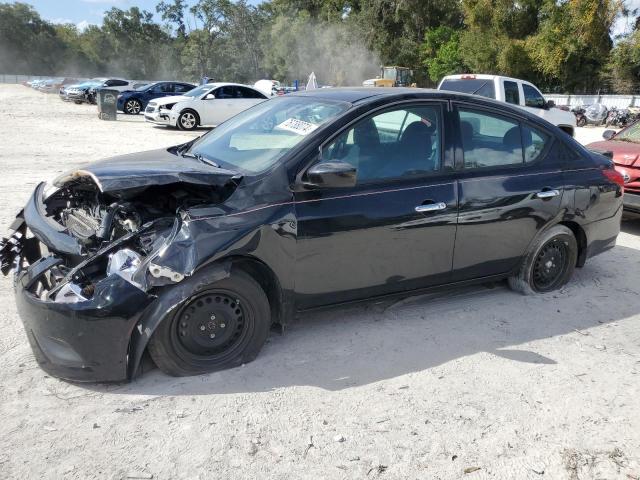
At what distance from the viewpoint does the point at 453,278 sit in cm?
425

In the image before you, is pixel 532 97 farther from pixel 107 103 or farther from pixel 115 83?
pixel 115 83

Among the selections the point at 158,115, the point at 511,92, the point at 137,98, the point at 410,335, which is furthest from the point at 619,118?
the point at 410,335

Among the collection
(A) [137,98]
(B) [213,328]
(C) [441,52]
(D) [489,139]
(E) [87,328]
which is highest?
(C) [441,52]

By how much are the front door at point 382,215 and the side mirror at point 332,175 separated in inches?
5.5

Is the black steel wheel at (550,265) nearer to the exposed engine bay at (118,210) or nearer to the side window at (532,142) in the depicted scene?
the side window at (532,142)

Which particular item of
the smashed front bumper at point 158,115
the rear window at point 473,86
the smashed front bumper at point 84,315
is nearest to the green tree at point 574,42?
the rear window at point 473,86

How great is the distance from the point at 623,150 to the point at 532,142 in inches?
137

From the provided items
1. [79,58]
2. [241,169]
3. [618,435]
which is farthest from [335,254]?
[79,58]

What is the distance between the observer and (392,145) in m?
3.96

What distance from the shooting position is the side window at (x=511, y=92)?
1263 centimetres

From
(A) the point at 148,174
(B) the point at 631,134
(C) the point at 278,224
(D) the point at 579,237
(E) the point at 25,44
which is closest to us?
(A) the point at 148,174

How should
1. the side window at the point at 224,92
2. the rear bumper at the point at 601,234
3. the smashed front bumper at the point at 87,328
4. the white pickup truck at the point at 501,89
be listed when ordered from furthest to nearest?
1. the side window at the point at 224,92
2. the white pickup truck at the point at 501,89
3. the rear bumper at the point at 601,234
4. the smashed front bumper at the point at 87,328

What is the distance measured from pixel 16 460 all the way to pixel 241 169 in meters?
2.05

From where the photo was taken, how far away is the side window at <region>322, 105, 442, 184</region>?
376 centimetres
